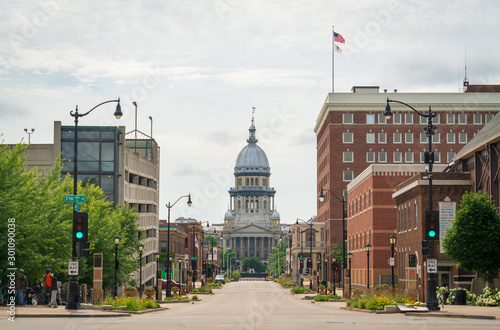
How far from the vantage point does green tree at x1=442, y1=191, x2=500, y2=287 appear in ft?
153

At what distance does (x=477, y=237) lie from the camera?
154 ft

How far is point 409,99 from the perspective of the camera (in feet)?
370

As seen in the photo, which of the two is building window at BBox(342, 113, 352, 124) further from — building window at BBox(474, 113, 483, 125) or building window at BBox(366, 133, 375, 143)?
building window at BBox(474, 113, 483, 125)

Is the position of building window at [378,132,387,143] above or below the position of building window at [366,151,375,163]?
above

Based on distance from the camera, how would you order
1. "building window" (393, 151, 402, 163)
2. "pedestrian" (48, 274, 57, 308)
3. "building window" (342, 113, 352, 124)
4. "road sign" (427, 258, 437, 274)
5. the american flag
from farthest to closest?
"building window" (342, 113, 352, 124), "building window" (393, 151, 402, 163), the american flag, "road sign" (427, 258, 437, 274), "pedestrian" (48, 274, 57, 308)

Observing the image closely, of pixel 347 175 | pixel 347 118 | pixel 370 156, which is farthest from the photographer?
pixel 347 118

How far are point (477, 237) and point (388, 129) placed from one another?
220 feet

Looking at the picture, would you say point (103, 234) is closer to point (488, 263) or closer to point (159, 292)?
point (159, 292)

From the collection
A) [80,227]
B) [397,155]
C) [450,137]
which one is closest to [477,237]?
[80,227]

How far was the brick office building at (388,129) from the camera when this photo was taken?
11262 centimetres

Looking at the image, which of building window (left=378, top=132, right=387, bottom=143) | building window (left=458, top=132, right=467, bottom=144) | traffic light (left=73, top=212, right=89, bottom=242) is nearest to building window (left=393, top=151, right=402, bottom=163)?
building window (left=378, top=132, right=387, bottom=143)

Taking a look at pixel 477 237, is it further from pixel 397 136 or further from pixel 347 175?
pixel 397 136

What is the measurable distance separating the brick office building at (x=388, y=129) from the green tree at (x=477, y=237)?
213 ft

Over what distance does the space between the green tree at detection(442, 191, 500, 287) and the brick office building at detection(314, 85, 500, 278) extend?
213ft
